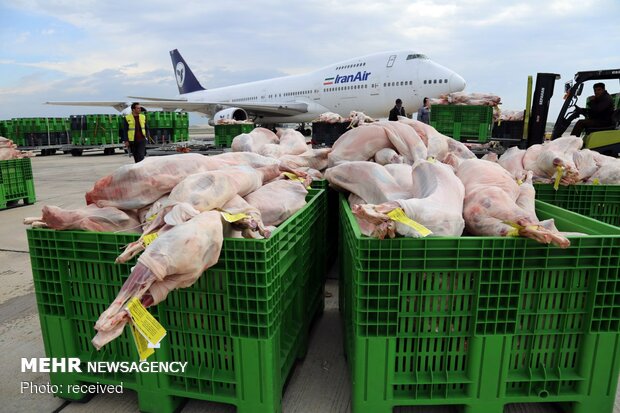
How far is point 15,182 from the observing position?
6.61 meters

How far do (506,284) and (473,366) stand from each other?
1.27ft

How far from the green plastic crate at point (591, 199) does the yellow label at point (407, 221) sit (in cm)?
209

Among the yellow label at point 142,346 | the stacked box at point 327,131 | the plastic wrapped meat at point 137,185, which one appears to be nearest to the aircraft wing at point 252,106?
the stacked box at point 327,131

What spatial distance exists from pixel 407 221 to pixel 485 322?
21.6 inches

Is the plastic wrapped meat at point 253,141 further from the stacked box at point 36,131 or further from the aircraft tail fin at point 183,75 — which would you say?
the aircraft tail fin at point 183,75

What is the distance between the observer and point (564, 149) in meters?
3.75

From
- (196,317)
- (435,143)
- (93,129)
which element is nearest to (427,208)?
(196,317)

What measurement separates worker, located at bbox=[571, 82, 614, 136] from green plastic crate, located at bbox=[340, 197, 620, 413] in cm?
674

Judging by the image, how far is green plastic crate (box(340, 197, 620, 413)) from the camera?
1637 millimetres

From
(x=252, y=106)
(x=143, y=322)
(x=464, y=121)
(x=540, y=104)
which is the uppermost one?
(x=252, y=106)

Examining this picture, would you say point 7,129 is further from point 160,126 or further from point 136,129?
point 136,129

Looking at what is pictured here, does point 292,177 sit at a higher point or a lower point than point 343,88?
lower

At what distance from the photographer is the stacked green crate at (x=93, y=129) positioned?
1630 centimetres

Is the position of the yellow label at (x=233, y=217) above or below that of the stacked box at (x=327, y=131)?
below
